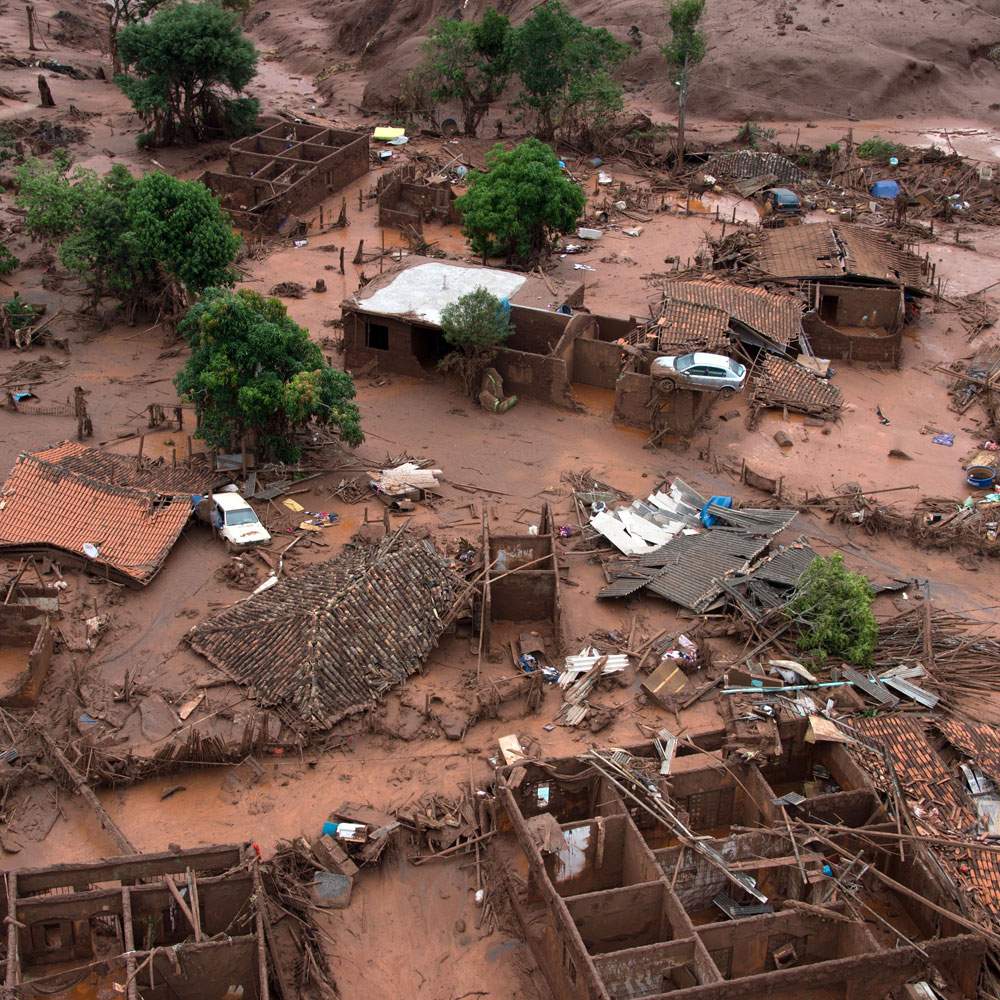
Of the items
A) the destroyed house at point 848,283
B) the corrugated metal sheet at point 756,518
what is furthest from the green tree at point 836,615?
the destroyed house at point 848,283

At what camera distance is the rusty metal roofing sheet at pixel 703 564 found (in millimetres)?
25859

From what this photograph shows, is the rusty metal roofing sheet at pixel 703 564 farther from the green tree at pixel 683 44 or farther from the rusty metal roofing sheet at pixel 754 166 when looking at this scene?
the green tree at pixel 683 44

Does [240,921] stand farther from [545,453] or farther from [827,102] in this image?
[827,102]

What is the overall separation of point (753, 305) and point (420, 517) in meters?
14.0

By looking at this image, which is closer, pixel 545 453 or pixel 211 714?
pixel 211 714

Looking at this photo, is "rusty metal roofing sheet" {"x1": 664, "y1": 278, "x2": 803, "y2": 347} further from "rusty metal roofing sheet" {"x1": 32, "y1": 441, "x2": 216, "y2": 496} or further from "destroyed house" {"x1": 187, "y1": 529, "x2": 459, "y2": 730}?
"rusty metal roofing sheet" {"x1": 32, "y1": 441, "x2": 216, "y2": 496}

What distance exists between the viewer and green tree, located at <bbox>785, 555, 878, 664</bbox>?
24.1m

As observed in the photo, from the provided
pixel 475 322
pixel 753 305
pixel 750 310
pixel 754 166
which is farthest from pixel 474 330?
pixel 754 166

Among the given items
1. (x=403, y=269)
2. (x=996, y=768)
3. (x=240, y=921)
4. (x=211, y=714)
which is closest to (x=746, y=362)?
(x=403, y=269)

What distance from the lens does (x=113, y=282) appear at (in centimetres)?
3688

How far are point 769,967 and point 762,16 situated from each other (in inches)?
2319

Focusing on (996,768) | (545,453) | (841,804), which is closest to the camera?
(841,804)

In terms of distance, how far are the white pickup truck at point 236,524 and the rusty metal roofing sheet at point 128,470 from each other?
85 cm

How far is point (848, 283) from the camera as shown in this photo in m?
38.9
